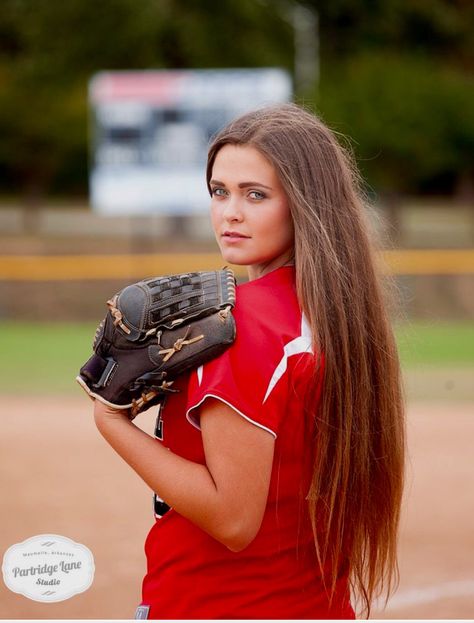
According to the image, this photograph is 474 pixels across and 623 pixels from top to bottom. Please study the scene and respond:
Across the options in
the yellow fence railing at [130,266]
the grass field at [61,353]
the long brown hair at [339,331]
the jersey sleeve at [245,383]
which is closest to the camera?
the jersey sleeve at [245,383]

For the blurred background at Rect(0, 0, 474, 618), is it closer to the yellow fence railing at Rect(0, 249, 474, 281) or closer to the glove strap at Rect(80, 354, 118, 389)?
the yellow fence railing at Rect(0, 249, 474, 281)

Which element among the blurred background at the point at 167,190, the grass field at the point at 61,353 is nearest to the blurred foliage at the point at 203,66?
the blurred background at the point at 167,190

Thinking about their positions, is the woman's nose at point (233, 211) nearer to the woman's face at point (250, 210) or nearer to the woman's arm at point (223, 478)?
the woman's face at point (250, 210)

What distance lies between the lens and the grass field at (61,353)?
10398 millimetres

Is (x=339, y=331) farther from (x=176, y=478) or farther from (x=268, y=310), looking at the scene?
(x=176, y=478)

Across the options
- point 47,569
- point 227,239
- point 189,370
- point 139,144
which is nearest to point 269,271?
point 227,239

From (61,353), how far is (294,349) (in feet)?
34.9

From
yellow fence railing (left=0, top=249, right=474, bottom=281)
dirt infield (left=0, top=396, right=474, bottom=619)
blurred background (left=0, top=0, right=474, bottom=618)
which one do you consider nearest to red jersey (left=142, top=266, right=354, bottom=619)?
blurred background (left=0, top=0, right=474, bottom=618)

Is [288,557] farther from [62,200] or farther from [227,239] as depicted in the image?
[62,200]

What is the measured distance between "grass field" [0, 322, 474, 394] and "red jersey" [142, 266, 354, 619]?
24.2 ft

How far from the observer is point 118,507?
5758 millimetres

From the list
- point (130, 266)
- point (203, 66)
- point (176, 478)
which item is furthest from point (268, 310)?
point (203, 66)

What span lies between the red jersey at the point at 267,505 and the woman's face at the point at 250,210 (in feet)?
0.21

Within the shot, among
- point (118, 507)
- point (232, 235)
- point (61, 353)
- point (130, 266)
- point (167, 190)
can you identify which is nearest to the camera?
point (232, 235)
